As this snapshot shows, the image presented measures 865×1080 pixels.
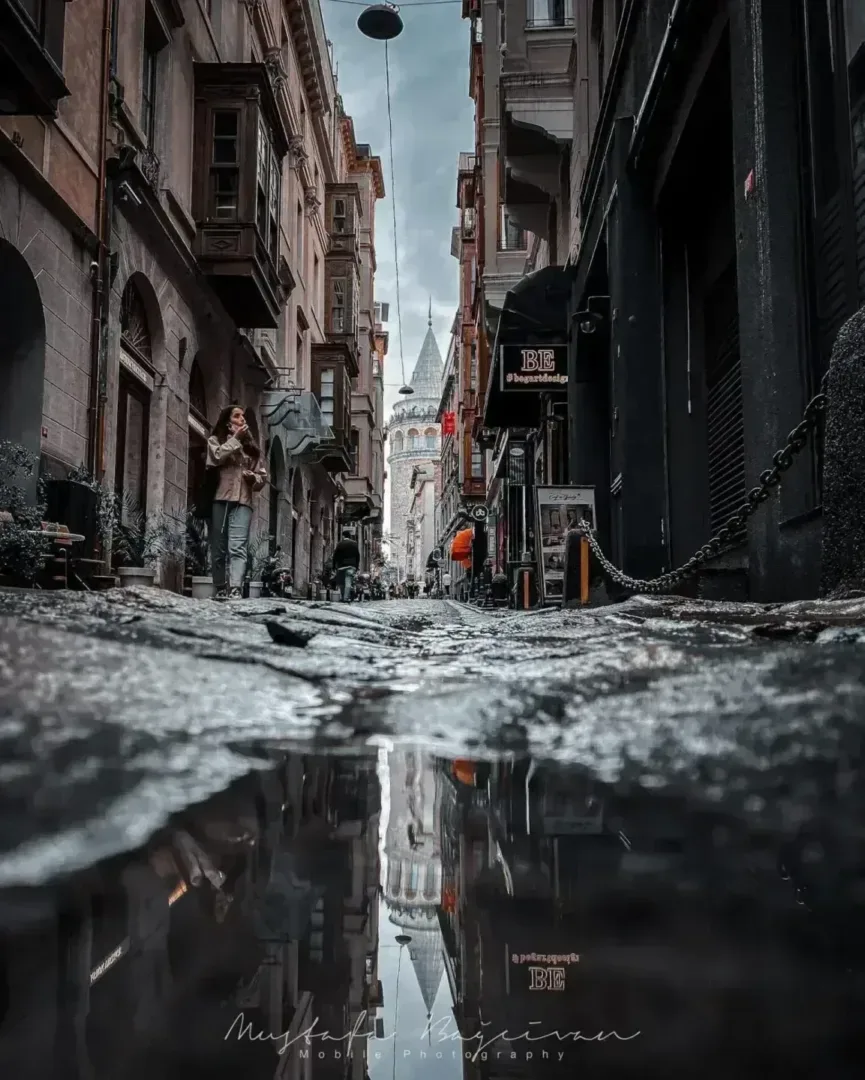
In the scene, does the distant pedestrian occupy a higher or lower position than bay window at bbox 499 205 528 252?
lower

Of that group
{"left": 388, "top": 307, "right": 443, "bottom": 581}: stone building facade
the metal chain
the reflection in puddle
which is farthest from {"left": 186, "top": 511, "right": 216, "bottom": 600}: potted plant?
{"left": 388, "top": 307, "right": 443, "bottom": 581}: stone building facade

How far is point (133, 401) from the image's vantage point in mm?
12250

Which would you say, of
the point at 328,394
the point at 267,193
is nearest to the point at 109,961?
the point at 267,193

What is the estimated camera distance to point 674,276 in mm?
8727

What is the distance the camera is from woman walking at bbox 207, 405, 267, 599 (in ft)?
30.4

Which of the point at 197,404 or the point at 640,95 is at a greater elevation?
the point at 640,95

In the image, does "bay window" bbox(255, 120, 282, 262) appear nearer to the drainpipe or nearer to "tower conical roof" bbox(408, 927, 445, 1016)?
the drainpipe

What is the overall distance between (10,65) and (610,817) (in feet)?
27.3

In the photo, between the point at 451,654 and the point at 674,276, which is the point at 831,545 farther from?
the point at 674,276

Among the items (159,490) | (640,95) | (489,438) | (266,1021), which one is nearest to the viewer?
(266,1021)

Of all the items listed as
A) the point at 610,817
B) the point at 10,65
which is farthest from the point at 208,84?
the point at 610,817

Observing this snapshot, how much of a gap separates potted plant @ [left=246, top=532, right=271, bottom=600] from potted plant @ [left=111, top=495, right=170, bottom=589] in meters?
1.24

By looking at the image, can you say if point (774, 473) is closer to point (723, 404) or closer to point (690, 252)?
point (723, 404)

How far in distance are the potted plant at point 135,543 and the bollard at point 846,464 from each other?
7.86 m
